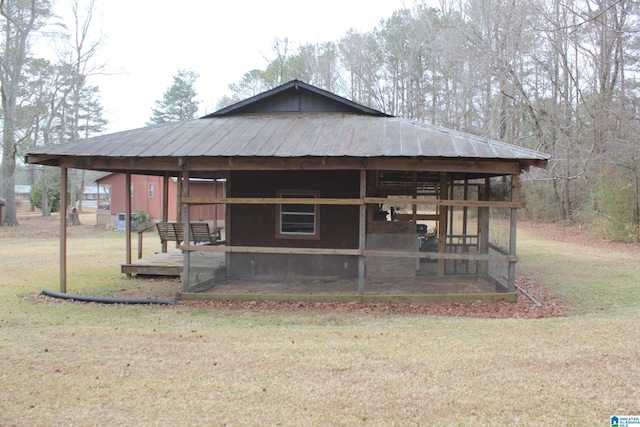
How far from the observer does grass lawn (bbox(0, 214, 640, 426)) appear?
13.2 ft

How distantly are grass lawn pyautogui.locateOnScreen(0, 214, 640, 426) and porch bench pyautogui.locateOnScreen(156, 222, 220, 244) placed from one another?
285 centimetres

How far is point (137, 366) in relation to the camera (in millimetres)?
5156

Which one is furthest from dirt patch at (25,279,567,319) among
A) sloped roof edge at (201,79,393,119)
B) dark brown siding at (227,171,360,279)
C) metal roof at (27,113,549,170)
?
sloped roof edge at (201,79,393,119)

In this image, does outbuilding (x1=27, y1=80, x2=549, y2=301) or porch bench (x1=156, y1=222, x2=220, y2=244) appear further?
porch bench (x1=156, y1=222, x2=220, y2=244)

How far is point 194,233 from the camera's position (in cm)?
1147

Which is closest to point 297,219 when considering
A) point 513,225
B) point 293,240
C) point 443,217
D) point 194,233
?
point 293,240

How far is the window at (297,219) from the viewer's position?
11.4 m

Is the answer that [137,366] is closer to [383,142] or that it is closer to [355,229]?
[383,142]

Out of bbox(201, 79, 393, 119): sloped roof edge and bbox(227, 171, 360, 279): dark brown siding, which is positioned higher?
bbox(201, 79, 393, 119): sloped roof edge

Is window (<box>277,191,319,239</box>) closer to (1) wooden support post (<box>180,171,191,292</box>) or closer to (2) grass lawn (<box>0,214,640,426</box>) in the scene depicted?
(1) wooden support post (<box>180,171,191,292</box>)

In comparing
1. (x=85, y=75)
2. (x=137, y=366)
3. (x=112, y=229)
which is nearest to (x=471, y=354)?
(x=137, y=366)

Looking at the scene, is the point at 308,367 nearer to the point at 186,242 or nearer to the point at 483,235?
the point at 186,242

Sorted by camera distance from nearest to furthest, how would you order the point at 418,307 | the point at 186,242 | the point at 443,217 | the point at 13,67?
the point at 418,307 → the point at 186,242 → the point at 443,217 → the point at 13,67

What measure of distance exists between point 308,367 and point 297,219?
21.3 feet
